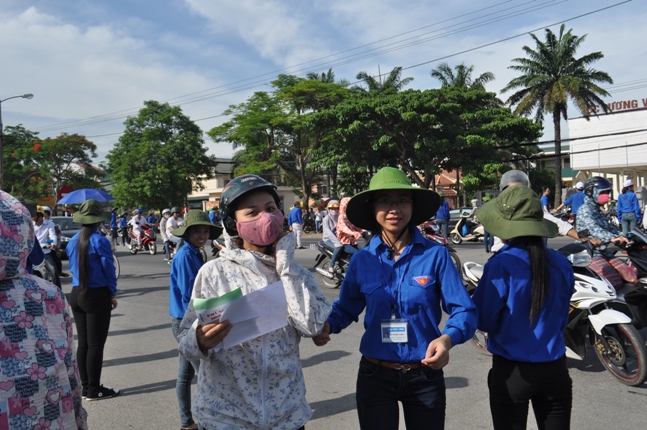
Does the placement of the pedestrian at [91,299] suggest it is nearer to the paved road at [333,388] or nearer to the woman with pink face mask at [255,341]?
the paved road at [333,388]

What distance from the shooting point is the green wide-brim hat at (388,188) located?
8.68 feet

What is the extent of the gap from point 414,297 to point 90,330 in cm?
347

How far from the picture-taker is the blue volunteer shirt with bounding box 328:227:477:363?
7.97 ft

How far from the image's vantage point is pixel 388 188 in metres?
2.60

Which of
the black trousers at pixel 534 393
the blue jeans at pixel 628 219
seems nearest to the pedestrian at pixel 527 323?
the black trousers at pixel 534 393

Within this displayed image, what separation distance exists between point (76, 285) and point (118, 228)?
27.5 m

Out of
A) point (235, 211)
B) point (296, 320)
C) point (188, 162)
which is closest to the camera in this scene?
point (296, 320)

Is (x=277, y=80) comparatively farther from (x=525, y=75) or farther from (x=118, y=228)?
(x=525, y=75)

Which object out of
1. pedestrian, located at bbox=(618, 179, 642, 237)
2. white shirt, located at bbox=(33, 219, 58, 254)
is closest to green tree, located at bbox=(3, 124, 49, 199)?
white shirt, located at bbox=(33, 219, 58, 254)

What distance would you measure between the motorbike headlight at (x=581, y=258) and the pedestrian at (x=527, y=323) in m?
2.71

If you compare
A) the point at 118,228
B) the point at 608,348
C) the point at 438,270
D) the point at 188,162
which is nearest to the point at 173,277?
the point at 438,270

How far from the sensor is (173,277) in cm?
411

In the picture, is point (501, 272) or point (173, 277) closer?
point (501, 272)

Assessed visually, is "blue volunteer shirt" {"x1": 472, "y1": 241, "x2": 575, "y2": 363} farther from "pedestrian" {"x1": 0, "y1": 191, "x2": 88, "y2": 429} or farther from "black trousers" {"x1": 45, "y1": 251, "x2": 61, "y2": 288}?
"black trousers" {"x1": 45, "y1": 251, "x2": 61, "y2": 288}
